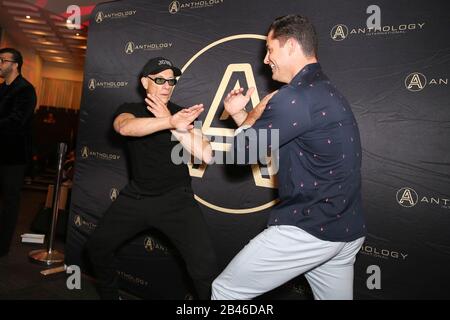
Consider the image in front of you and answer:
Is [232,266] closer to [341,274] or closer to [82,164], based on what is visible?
[341,274]

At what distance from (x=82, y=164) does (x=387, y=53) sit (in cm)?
295

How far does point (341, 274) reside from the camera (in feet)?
5.76

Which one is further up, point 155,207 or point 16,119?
point 16,119

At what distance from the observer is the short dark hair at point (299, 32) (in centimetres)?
176

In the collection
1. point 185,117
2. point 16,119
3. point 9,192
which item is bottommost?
point 9,192

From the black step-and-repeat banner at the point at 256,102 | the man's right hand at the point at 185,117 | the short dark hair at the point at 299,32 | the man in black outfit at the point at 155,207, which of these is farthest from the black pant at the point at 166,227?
the short dark hair at the point at 299,32

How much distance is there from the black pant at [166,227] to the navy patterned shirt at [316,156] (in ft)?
2.47

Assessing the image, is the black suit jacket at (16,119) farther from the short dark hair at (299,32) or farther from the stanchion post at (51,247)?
the short dark hair at (299,32)

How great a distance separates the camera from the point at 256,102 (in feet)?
8.67

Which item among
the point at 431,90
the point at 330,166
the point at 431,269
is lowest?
the point at 431,269

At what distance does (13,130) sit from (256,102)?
242 centimetres

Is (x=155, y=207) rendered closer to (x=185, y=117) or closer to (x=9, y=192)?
(x=185, y=117)

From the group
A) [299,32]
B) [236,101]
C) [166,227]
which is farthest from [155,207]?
[299,32]

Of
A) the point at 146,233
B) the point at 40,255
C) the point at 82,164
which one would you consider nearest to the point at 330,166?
the point at 146,233
